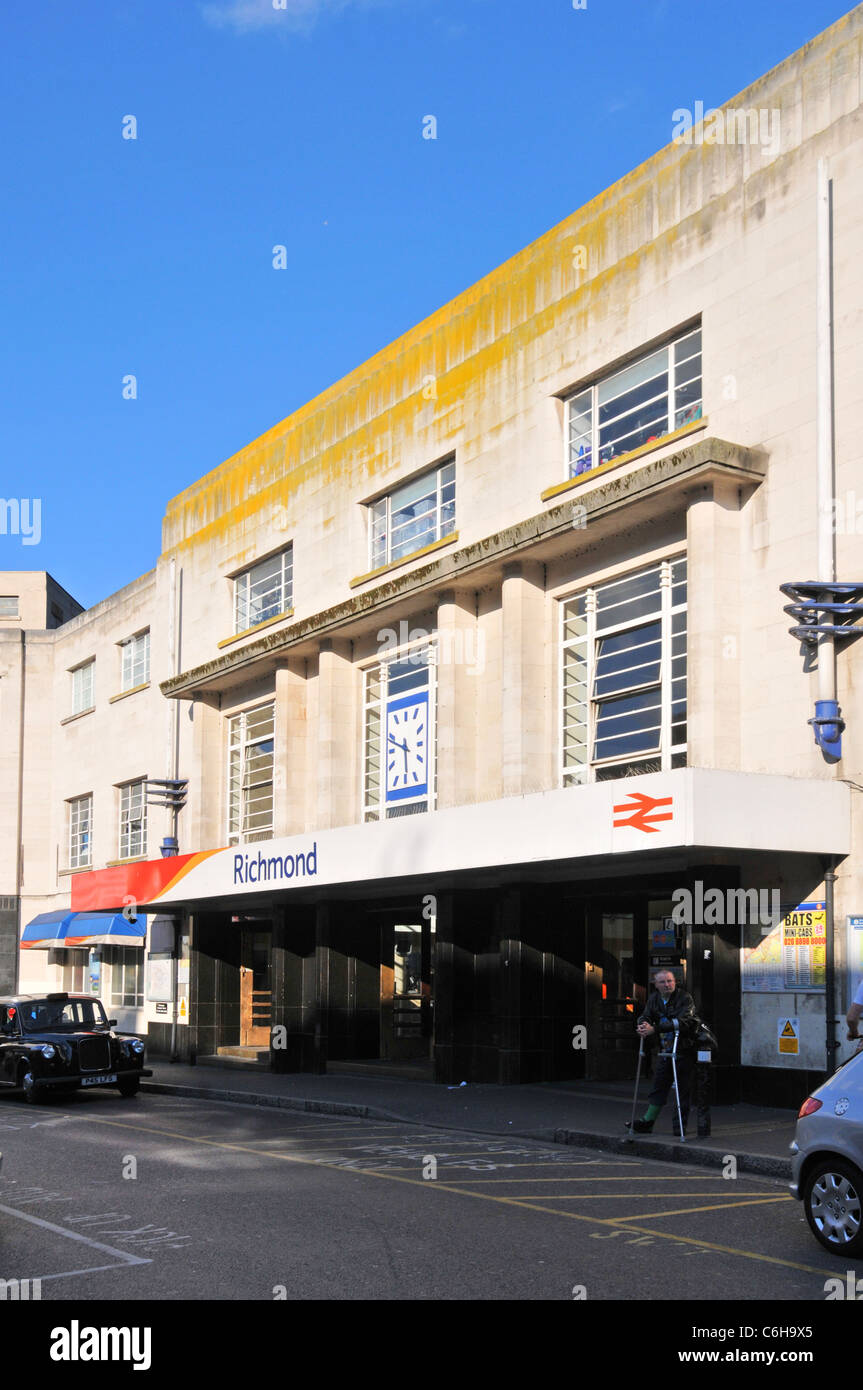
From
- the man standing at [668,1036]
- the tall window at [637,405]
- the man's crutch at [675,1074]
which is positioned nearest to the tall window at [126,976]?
the tall window at [637,405]

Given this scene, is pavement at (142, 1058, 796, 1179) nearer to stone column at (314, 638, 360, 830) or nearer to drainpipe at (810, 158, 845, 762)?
drainpipe at (810, 158, 845, 762)

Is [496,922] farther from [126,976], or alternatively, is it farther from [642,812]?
[126,976]

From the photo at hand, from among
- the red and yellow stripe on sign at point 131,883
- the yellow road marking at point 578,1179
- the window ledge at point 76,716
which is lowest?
the yellow road marking at point 578,1179

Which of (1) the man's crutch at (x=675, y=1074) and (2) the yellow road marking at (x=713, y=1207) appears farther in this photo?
(1) the man's crutch at (x=675, y=1074)

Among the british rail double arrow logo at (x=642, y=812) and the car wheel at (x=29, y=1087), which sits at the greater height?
the british rail double arrow logo at (x=642, y=812)

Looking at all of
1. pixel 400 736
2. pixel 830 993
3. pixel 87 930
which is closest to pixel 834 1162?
pixel 830 993

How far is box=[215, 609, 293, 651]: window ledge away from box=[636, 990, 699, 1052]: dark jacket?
45.8 ft

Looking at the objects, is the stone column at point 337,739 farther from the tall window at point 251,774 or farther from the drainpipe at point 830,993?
the drainpipe at point 830,993

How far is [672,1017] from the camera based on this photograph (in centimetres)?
1382

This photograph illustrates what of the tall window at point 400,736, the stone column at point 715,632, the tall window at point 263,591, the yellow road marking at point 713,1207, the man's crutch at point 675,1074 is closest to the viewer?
the yellow road marking at point 713,1207

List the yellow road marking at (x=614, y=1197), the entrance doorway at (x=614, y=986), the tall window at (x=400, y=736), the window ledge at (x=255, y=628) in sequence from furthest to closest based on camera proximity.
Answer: the window ledge at (x=255, y=628) < the tall window at (x=400, y=736) < the entrance doorway at (x=614, y=986) < the yellow road marking at (x=614, y=1197)

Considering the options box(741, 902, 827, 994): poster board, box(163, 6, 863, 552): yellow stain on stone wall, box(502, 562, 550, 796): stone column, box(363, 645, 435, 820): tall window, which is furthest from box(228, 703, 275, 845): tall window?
box(741, 902, 827, 994): poster board

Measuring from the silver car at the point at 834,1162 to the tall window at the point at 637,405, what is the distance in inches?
427

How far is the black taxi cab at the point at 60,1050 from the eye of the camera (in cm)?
1977
